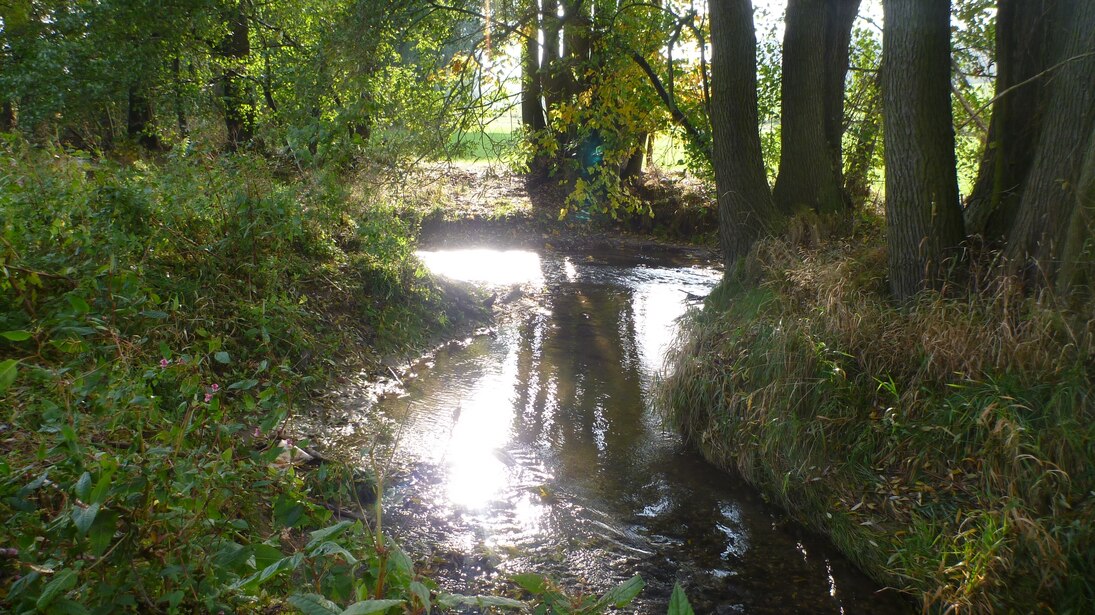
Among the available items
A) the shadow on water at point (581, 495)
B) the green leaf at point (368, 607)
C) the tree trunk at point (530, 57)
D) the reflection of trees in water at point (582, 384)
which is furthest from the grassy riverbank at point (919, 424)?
the tree trunk at point (530, 57)

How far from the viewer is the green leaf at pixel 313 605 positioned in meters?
1.67

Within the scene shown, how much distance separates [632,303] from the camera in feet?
33.4

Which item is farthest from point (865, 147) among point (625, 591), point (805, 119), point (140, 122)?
point (140, 122)

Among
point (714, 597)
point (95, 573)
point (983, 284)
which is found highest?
point (983, 284)

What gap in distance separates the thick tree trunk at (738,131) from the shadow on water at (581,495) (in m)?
1.77

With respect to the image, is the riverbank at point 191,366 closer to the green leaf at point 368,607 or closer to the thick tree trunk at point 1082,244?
the green leaf at point 368,607

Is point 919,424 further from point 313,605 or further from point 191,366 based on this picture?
point 191,366

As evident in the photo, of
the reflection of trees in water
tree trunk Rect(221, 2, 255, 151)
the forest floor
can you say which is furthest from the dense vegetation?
the forest floor

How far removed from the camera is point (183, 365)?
3.14m

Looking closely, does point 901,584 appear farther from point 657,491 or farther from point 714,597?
point 657,491

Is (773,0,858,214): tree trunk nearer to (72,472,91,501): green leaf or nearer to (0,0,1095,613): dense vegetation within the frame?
(0,0,1095,613): dense vegetation

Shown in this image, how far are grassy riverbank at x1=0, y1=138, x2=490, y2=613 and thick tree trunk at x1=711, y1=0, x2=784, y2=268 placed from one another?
3.58 metres

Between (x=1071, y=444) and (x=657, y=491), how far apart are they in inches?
98.4

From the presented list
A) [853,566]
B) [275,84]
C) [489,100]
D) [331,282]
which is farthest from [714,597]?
[275,84]
